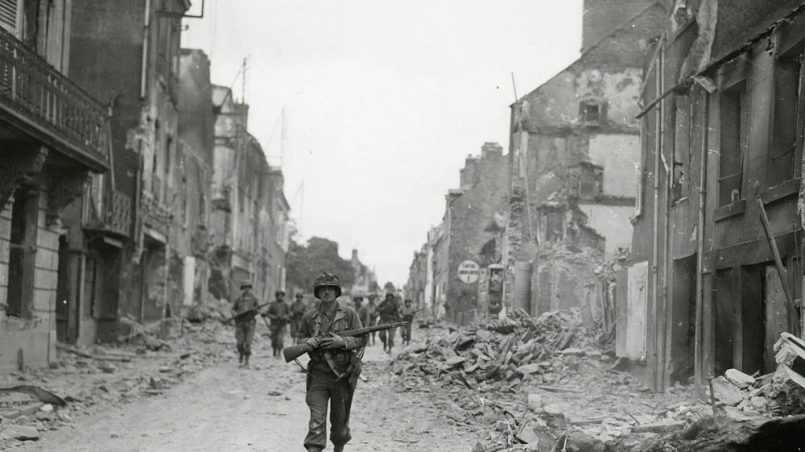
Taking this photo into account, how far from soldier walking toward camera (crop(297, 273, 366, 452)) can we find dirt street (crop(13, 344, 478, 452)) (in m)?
1.63

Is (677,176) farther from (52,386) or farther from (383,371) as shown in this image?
(52,386)

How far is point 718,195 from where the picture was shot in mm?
12656

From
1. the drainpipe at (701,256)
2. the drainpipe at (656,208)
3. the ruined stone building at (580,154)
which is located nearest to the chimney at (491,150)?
the ruined stone building at (580,154)

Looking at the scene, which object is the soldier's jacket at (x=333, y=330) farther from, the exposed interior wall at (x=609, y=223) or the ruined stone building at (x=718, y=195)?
the exposed interior wall at (x=609, y=223)

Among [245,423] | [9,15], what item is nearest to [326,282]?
[245,423]

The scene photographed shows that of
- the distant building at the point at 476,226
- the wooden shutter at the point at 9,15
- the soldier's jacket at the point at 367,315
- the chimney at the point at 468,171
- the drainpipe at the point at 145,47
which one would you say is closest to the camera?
the wooden shutter at the point at 9,15

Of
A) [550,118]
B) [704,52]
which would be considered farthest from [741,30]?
[550,118]

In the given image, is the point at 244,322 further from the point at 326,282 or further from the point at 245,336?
the point at 326,282

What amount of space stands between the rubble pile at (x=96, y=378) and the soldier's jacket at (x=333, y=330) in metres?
3.48

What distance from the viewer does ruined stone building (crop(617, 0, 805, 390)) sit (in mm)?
10414

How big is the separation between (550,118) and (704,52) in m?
21.6

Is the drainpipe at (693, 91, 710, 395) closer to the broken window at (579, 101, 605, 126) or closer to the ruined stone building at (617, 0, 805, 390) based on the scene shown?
the ruined stone building at (617, 0, 805, 390)

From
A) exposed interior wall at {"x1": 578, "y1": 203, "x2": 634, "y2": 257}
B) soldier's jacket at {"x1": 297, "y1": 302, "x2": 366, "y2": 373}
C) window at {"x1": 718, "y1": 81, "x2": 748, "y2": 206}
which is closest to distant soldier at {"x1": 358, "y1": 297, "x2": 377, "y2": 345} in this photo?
exposed interior wall at {"x1": 578, "y1": 203, "x2": 634, "y2": 257}

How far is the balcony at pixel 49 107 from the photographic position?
14.2 meters
